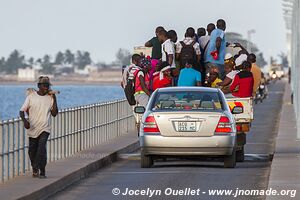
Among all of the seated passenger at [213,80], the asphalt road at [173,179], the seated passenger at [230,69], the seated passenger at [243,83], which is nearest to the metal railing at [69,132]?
the asphalt road at [173,179]

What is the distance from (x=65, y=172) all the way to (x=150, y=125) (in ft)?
7.81

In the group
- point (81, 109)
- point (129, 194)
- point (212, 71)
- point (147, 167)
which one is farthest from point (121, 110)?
point (129, 194)

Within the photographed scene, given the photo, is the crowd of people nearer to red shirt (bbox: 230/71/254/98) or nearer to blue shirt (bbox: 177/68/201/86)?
blue shirt (bbox: 177/68/201/86)

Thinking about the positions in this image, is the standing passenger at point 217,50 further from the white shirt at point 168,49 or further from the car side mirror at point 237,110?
→ the car side mirror at point 237,110

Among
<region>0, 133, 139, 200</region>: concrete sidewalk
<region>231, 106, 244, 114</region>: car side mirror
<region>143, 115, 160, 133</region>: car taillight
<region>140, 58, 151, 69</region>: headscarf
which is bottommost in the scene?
<region>0, 133, 139, 200</region>: concrete sidewalk

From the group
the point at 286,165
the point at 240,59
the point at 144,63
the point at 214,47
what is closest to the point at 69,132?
the point at 144,63

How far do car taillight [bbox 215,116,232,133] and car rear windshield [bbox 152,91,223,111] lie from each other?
1.24 ft

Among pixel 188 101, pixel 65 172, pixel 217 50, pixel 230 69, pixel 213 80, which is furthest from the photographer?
pixel 217 50

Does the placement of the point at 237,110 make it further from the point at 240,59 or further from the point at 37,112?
the point at 37,112

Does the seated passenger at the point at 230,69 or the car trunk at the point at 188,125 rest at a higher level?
the seated passenger at the point at 230,69

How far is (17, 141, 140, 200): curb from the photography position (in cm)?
2005

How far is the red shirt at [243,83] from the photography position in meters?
27.8

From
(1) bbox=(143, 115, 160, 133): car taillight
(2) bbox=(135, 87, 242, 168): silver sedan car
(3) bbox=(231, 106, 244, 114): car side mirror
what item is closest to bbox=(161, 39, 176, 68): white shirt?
(3) bbox=(231, 106, 244, 114): car side mirror

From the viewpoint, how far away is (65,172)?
23484mm
